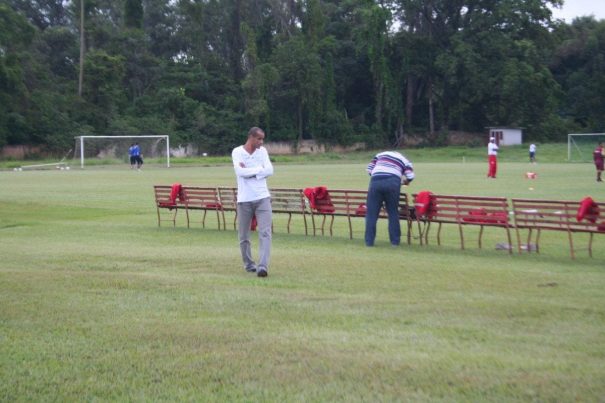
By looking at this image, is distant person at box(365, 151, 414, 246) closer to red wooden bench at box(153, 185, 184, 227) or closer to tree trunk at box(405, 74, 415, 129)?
red wooden bench at box(153, 185, 184, 227)

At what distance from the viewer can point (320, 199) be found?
17312 mm

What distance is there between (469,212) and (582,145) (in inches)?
2184

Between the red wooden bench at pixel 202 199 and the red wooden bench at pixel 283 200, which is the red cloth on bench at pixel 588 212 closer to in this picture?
the red wooden bench at pixel 283 200

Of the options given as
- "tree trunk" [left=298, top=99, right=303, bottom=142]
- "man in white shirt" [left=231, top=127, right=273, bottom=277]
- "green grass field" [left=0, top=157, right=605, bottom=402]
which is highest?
"tree trunk" [left=298, top=99, right=303, bottom=142]

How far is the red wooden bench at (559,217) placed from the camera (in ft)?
44.1

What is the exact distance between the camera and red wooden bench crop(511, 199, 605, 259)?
44.1ft

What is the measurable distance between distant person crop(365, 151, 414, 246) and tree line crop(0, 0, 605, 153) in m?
66.5

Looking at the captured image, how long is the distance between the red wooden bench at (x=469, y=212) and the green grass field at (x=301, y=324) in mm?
499

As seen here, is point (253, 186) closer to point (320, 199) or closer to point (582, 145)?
point (320, 199)

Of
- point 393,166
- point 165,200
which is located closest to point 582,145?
point 165,200

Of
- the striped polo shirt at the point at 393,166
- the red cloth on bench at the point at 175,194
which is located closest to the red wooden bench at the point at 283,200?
the red cloth on bench at the point at 175,194

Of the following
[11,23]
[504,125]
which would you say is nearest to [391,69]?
[504,125]

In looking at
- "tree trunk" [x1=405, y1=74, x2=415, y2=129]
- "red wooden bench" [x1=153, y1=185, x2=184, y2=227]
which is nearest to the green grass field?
"red wooden bench" [x1=153, y1=185, x2=184, y2=227]

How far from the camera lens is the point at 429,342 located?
289 inches
